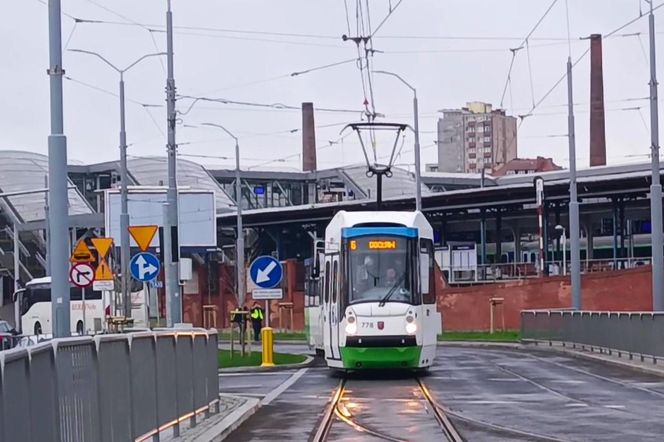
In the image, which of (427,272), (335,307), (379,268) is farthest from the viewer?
(427,272)

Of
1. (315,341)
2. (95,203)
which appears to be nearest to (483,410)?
(315,341)

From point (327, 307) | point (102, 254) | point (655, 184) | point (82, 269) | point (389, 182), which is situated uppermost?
point (389, 182)

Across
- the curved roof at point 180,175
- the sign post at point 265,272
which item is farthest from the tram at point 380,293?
the curved roof at point 180,175

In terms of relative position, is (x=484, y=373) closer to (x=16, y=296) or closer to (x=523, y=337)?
(x=523, y=337)

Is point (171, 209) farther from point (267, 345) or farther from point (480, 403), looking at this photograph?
point (480, 403)

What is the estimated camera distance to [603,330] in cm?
3491

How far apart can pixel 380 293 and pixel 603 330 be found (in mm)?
9743

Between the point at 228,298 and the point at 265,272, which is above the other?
the point at 265,272

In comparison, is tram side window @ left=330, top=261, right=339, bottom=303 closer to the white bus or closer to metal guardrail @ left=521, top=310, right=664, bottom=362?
metal guardrail @ left=521, top=310, right=664, bottom=362

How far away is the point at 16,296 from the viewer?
69250 mm

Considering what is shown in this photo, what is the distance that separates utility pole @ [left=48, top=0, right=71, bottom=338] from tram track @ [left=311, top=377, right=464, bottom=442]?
14.3ft

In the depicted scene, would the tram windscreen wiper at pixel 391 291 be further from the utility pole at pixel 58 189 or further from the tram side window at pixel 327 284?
the utility pole at pixel 58 189

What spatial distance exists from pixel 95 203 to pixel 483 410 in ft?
265

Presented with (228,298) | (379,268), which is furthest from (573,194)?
(228,298)
